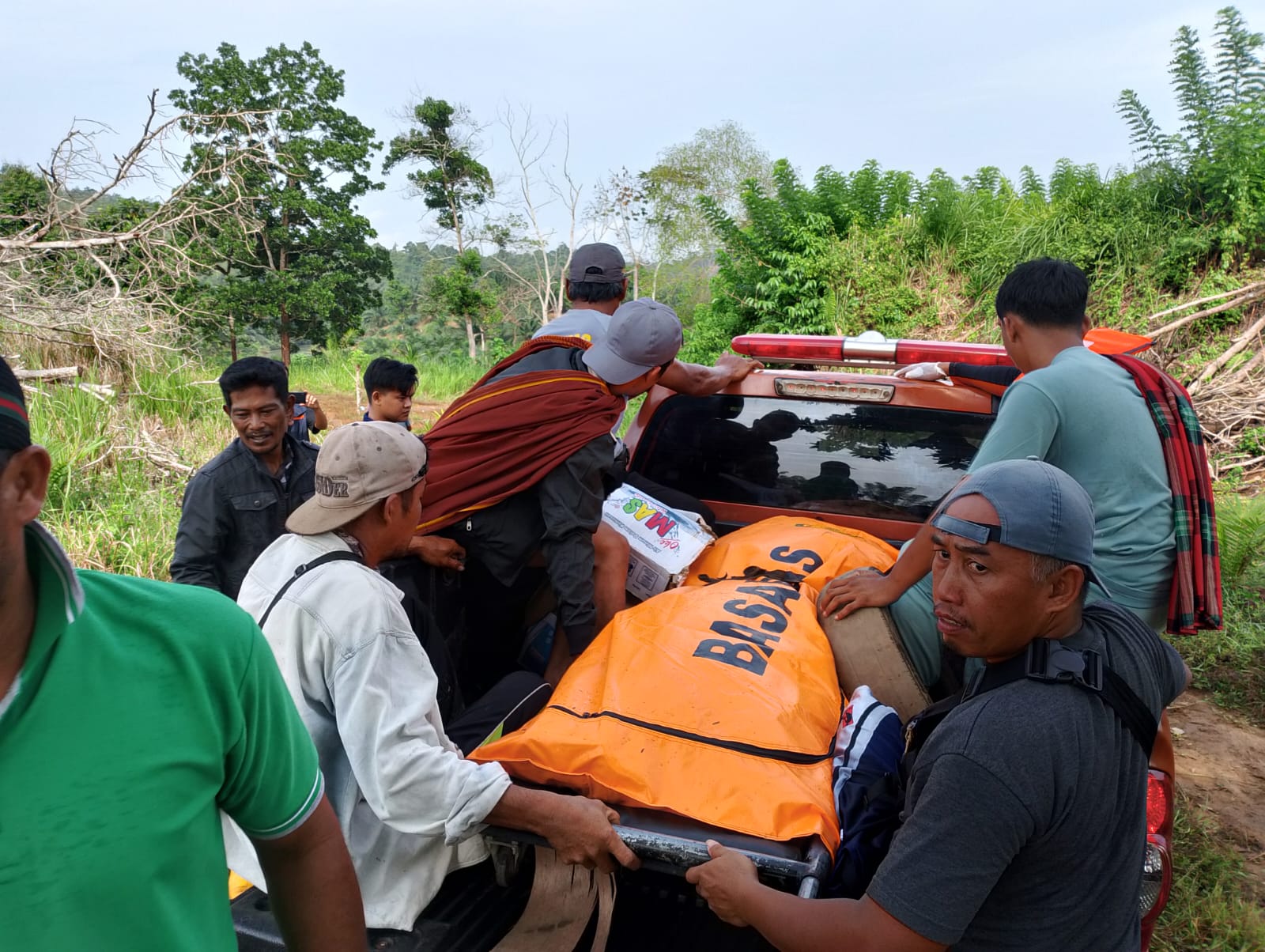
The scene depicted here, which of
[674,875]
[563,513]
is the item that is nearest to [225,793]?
[674,875]

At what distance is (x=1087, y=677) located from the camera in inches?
55.7

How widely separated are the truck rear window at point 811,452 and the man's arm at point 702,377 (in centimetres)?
8

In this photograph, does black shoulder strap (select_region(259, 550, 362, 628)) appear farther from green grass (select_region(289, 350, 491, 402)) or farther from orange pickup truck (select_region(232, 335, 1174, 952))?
green grass (select_region(289, 350, 491, 402))

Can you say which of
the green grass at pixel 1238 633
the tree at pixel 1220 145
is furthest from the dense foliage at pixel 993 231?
the green grass at pixel 1238 633

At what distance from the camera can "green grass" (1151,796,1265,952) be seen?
3051 millimetres

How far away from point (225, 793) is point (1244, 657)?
6270 mm

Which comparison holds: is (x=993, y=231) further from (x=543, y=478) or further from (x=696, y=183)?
(x=696, y=183)

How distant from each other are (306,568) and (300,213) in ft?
79.1

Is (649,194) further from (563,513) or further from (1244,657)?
(563,513)

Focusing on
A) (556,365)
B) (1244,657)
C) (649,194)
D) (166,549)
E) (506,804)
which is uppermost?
(649,194)

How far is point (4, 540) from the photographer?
0.86m

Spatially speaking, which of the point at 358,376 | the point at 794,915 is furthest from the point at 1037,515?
the point at 358,376

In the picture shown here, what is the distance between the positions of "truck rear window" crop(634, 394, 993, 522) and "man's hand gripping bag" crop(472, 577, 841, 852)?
3.91 feet

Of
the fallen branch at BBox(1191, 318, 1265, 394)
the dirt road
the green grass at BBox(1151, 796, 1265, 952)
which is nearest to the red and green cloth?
the green grass at BBox(1151, 796, 1265, 952)
